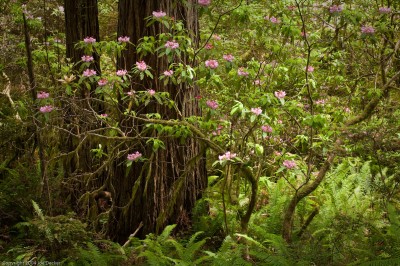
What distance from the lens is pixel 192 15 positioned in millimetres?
5082

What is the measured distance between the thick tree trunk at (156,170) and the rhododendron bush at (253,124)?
25mm

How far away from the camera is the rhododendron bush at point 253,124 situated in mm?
4203

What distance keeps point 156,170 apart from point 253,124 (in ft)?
3.89

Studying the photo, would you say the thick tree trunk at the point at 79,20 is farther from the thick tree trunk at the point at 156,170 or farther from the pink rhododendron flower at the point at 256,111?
the pink rhododendron flower at the point at 256,111

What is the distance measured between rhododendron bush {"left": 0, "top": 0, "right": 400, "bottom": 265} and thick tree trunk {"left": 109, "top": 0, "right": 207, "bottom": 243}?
0.02 meters

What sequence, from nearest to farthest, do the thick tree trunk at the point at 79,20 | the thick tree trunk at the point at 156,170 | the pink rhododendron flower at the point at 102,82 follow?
1. the pink rhododendron flower at the point at 102,82
2. the thick tree trunk at the point at 156,170
3. the thick tree trunk at the point at 79,20

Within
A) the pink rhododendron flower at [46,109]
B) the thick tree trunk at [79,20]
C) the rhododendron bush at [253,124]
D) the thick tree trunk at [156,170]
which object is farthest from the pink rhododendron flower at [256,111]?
the thick tree trunk at [79,20]

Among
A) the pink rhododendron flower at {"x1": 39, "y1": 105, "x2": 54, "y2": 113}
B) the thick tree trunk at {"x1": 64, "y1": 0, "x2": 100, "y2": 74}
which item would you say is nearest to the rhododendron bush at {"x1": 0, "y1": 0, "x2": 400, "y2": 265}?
the pink rhododendron flower at {"x1": 39, "y1": 105, "x2": 54, "y2": 113}

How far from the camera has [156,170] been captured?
202 inches

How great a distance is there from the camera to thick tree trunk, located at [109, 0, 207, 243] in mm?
4977

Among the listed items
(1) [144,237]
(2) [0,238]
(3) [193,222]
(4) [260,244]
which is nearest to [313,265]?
(4) [260,244]

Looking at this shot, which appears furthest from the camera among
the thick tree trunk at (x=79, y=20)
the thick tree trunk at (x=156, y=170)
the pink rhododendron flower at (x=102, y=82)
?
the thick tree trunk at (x=79, y=20)

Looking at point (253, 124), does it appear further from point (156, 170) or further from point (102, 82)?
point (102, 82)

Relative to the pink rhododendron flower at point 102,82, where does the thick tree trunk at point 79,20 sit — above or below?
above
